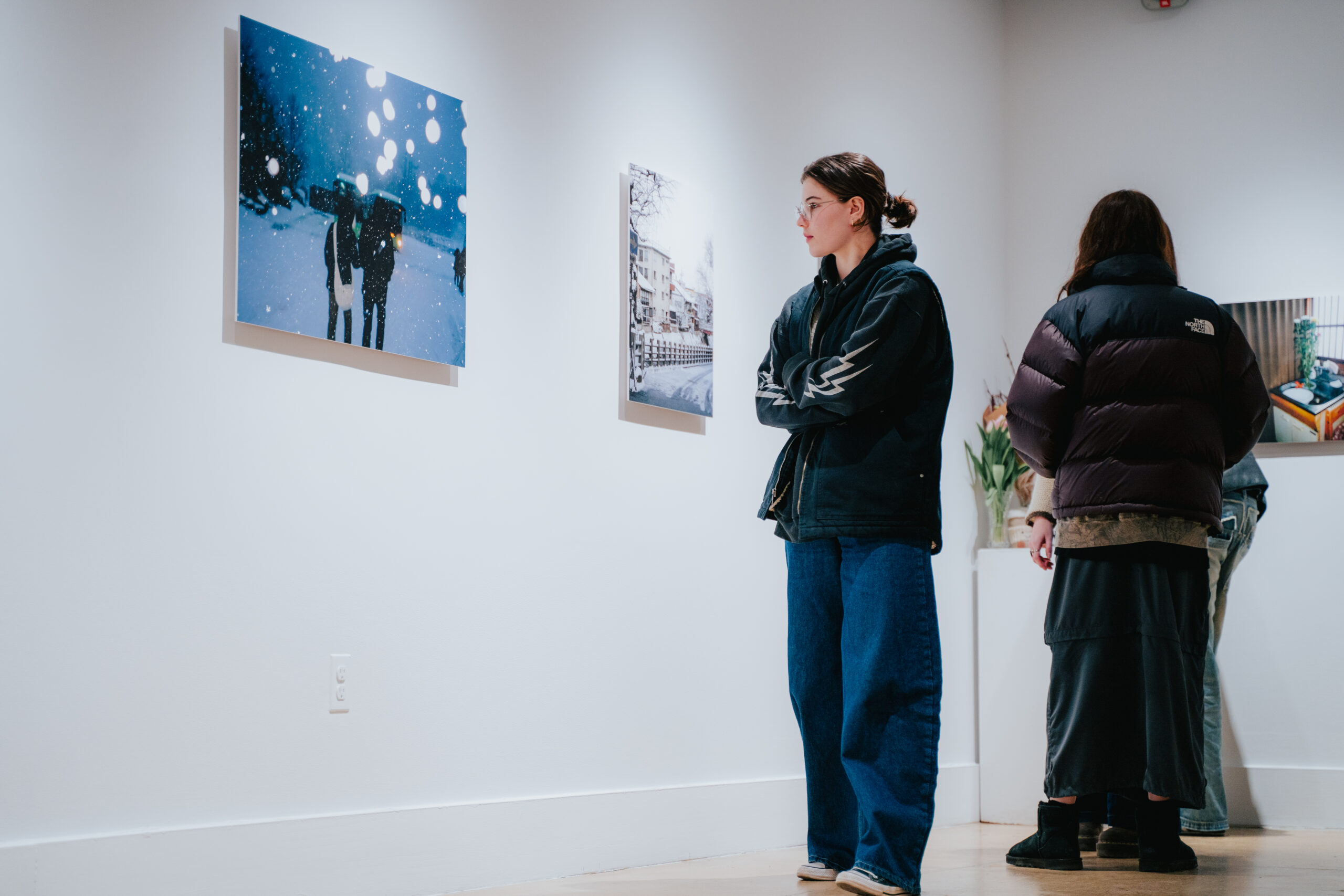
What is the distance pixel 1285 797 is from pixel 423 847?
2.75 metres

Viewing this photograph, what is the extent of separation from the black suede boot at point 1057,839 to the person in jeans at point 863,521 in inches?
19.6

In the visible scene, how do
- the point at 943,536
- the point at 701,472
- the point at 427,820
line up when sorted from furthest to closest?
the point at 943,536 < the point at 701,472 < the point at 427,820

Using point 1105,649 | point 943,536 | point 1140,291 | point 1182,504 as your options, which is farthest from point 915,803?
point 943,536

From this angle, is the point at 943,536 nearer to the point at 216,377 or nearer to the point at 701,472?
the point at 701,472

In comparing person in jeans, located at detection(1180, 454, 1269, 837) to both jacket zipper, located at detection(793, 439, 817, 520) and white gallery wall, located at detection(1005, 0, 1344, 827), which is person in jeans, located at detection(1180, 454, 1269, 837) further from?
jacket zipper, located at detection(793, 439, 817, 520)

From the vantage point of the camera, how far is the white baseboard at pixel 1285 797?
3.87 metres

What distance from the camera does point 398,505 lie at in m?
2.59

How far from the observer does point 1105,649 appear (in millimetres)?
2666

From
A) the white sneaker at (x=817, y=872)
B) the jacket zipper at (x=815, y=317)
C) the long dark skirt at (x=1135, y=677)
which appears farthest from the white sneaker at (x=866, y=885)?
the jacket zipper at (x=815, y=317)

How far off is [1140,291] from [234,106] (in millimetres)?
1881

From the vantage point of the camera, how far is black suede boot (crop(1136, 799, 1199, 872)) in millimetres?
2684

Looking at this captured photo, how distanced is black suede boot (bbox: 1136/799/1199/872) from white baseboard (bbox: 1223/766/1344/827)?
1.43m

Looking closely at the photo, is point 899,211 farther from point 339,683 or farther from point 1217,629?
point 1217,629

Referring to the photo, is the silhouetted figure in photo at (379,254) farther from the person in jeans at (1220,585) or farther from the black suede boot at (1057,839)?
the person in jeans at (1220,585)
